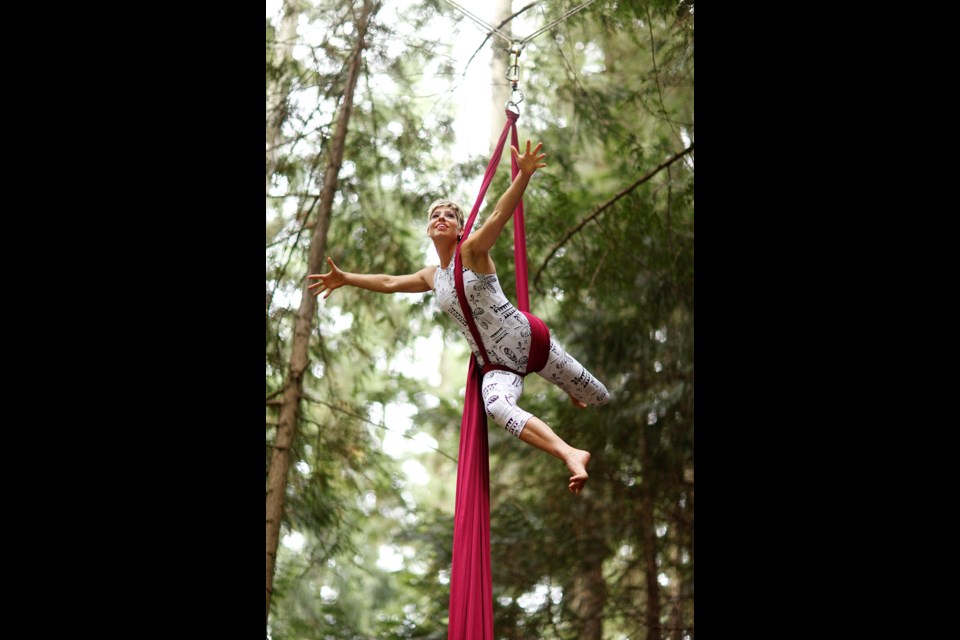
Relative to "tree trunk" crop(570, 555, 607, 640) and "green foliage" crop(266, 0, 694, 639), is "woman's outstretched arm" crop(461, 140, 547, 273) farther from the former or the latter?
"tree trunk" crop(570, 555, 607, 640)

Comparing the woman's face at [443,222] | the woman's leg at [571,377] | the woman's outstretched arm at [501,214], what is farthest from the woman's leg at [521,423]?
the woman's face at [443,222]

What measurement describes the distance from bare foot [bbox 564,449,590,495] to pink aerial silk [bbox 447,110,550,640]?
310 mm

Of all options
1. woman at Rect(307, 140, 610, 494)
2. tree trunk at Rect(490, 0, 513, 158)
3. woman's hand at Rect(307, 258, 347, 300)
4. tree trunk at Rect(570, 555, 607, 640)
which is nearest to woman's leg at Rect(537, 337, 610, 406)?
woman at Rect(307, 140, 610, 494)

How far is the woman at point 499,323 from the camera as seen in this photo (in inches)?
124

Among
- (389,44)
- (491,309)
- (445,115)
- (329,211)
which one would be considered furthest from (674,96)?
(491,309)

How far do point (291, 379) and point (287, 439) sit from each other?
0.95ft

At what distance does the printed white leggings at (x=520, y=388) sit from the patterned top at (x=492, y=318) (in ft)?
0.21

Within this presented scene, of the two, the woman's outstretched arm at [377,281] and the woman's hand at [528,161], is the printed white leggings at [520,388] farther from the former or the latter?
the woman's hand at [528,161]

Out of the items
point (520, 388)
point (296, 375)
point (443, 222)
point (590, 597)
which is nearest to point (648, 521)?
point (590, 597)

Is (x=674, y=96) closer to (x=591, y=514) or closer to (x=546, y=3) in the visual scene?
(x=546, y=3)

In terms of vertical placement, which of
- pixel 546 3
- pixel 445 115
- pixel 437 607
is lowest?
pixel 437 607

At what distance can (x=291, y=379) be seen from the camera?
16.2ft

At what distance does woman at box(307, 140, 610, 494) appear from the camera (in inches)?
124

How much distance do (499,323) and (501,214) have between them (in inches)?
14.7
